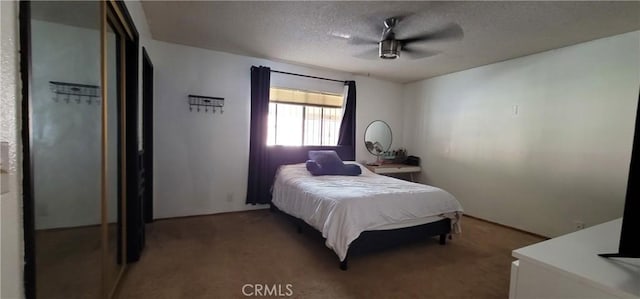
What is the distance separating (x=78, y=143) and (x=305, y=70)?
3.42 m

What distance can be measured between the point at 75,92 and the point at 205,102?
2553 millimetres

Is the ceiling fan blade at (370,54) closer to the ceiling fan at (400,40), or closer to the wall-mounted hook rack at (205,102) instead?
the ceiling fan at (400,40)

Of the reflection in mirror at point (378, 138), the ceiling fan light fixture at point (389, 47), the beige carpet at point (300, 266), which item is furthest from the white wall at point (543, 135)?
the ceiling fan light fixture at point (389, 47)

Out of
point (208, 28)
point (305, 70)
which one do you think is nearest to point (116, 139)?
point (208, 28)

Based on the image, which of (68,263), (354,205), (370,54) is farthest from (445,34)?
(68,263)

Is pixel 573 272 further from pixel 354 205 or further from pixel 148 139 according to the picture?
pixel 148 139

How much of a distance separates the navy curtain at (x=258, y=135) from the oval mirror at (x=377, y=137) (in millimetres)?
1983

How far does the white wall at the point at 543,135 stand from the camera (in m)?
2.78

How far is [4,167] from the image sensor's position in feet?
2.36

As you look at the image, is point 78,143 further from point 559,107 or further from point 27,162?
point 559,107

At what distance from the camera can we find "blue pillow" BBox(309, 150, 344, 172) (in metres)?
3.75

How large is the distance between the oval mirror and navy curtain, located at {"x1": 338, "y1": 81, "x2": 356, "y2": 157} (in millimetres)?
447

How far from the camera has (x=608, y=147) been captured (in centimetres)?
282

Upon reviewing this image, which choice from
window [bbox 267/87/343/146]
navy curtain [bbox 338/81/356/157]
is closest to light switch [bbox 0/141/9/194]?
window [bbox 267/87/343/146]
